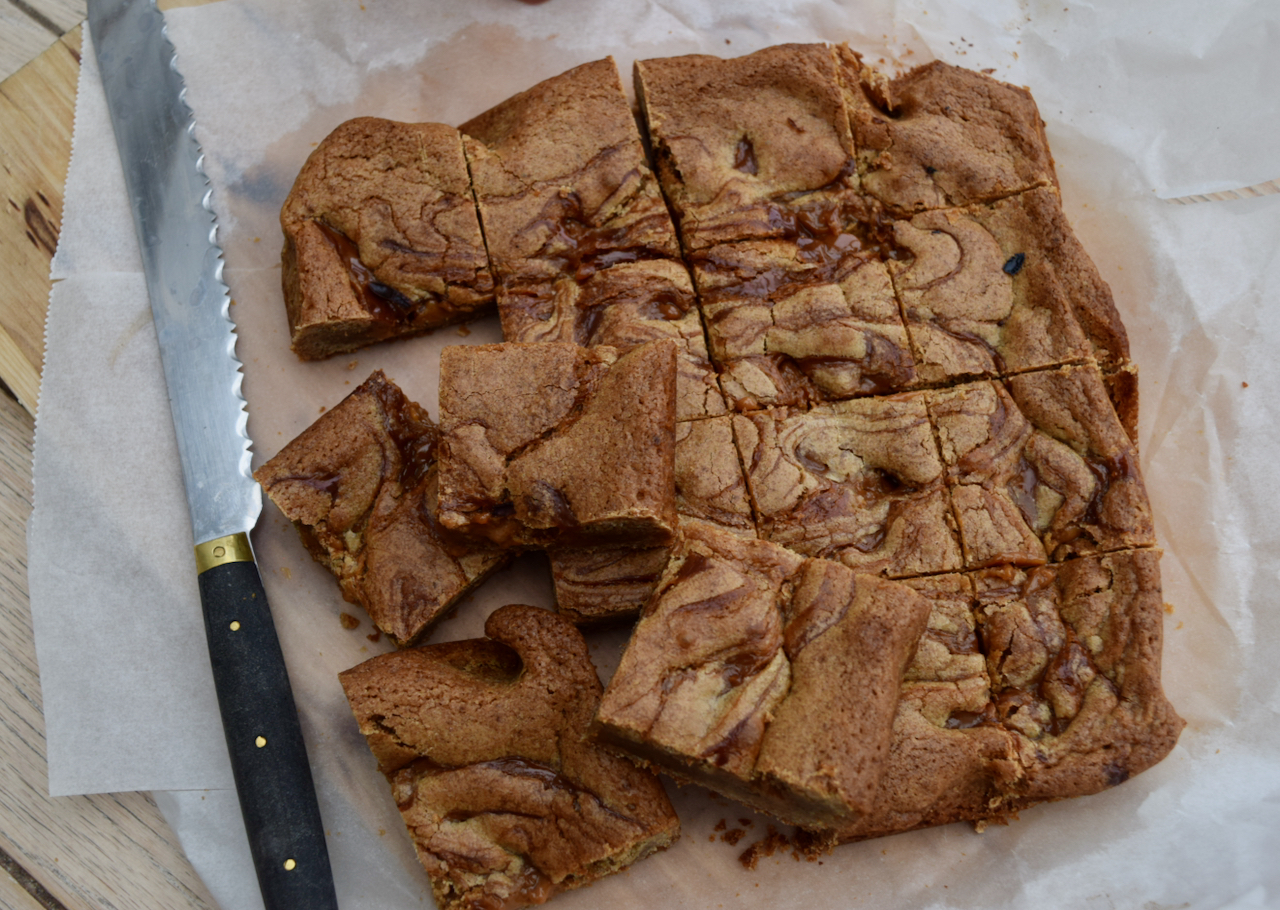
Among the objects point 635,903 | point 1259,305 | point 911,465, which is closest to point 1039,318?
point 911,465

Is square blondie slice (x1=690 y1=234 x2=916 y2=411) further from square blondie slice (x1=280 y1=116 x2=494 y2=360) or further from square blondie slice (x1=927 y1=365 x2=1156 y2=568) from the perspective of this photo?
square blondie slice (x1=280 y1=116 x2=494 y2=360)

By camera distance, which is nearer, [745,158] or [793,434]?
[793,434]

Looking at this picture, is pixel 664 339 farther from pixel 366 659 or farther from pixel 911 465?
pixel 366 659

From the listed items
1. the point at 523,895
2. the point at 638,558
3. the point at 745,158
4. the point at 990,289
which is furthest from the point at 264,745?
the point at 990,289

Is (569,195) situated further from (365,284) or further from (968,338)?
(968,338)

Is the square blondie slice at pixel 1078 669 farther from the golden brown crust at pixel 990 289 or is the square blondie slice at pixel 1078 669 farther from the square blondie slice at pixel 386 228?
the square blondie slice at pixel 386 228

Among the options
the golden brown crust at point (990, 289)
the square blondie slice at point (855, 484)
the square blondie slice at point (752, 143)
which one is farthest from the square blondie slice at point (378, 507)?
the golden brown crust at point (990, 289)

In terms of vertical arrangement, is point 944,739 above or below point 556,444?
below
